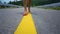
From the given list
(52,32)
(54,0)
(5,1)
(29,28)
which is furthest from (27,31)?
(54,0)

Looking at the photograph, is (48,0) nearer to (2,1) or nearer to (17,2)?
(17,2)

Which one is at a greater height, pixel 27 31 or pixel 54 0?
pixel 27 31

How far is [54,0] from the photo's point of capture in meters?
14.0

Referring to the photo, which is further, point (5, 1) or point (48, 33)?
point (5, 1)

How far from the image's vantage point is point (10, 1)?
13.0m

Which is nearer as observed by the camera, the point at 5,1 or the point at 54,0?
the point at 5,1

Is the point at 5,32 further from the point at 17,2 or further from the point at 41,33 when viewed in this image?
the point at 17,2

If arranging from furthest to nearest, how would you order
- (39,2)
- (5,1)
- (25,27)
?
(39,2) → (5,1) → (25,27)

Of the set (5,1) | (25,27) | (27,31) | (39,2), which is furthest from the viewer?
(39,2)

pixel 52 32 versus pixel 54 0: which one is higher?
pixel 52 32

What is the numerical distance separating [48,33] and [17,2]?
10.3m

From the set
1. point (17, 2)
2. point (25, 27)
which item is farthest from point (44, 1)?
point (25, 27)

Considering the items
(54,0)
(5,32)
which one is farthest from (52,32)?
(54,0)

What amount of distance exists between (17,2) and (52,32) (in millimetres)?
10181
